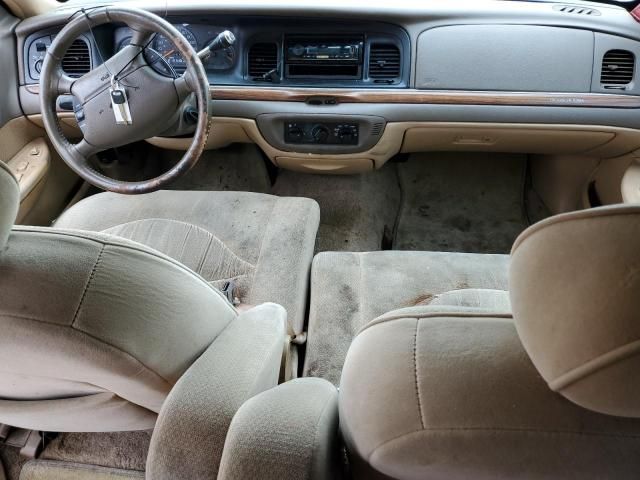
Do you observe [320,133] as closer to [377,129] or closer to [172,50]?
[377,129]

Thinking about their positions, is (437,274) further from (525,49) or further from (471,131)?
(525,49)

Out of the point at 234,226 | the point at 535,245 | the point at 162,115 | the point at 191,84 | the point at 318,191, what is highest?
the point at 535,245

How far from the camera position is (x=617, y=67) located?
160 centimetres

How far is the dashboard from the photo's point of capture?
1581 millimetres

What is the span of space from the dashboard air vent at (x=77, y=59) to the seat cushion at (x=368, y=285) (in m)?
1.08

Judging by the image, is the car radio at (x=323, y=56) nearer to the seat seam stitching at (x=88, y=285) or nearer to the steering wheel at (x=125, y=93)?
the steering wheel at (x=125, y=93)

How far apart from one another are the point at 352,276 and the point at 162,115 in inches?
28.4

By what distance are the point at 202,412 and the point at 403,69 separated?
1325mm

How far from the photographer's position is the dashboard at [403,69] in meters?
1.58

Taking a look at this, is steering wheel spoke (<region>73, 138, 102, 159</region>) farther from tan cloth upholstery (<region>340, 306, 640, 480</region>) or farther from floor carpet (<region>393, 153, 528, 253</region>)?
tan cloth upholstery (<region>340, 306, 640, 480</region>)

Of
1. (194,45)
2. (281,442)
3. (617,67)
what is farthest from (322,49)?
(281,442)

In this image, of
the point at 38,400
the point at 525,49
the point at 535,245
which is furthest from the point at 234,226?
the point at 535,245

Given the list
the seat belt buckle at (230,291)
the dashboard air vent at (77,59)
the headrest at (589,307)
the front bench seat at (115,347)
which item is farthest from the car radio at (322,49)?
the headrest at (589,307)

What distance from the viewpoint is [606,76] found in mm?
1607
